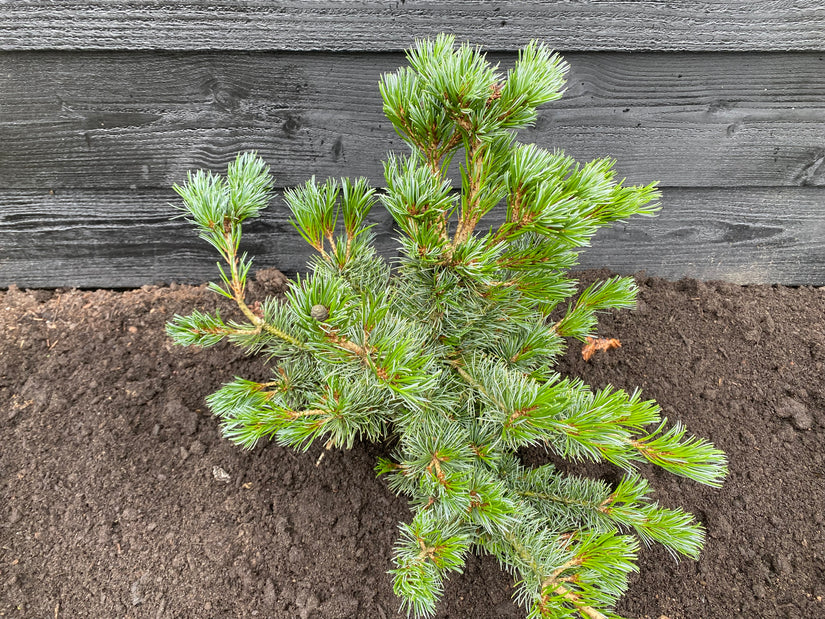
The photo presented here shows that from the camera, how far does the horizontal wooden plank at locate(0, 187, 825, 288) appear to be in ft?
5.91

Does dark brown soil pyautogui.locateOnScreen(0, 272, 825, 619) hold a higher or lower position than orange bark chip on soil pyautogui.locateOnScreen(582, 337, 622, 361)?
lower

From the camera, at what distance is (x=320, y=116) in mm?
1623

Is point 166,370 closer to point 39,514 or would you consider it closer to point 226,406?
point 39,514

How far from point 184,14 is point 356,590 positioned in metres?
1.69

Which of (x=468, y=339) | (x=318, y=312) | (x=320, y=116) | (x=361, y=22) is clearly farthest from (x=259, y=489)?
(x=361, y=22)

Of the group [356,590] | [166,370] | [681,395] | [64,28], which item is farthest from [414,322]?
[64,28]

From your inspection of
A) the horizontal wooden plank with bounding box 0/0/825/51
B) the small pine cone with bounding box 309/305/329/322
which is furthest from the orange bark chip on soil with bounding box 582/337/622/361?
the small pine cone with bounding box 309/305/329/322

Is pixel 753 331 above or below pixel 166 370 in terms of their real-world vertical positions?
above

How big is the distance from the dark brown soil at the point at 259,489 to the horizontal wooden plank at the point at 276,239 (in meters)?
0.20

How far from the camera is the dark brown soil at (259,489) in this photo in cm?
125

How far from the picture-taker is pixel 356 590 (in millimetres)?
1262

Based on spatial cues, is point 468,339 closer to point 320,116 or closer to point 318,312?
point 318,312

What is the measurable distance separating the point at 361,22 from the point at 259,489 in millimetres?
1393

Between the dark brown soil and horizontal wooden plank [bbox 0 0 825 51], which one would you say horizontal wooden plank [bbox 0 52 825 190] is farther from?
the dark brown soil
